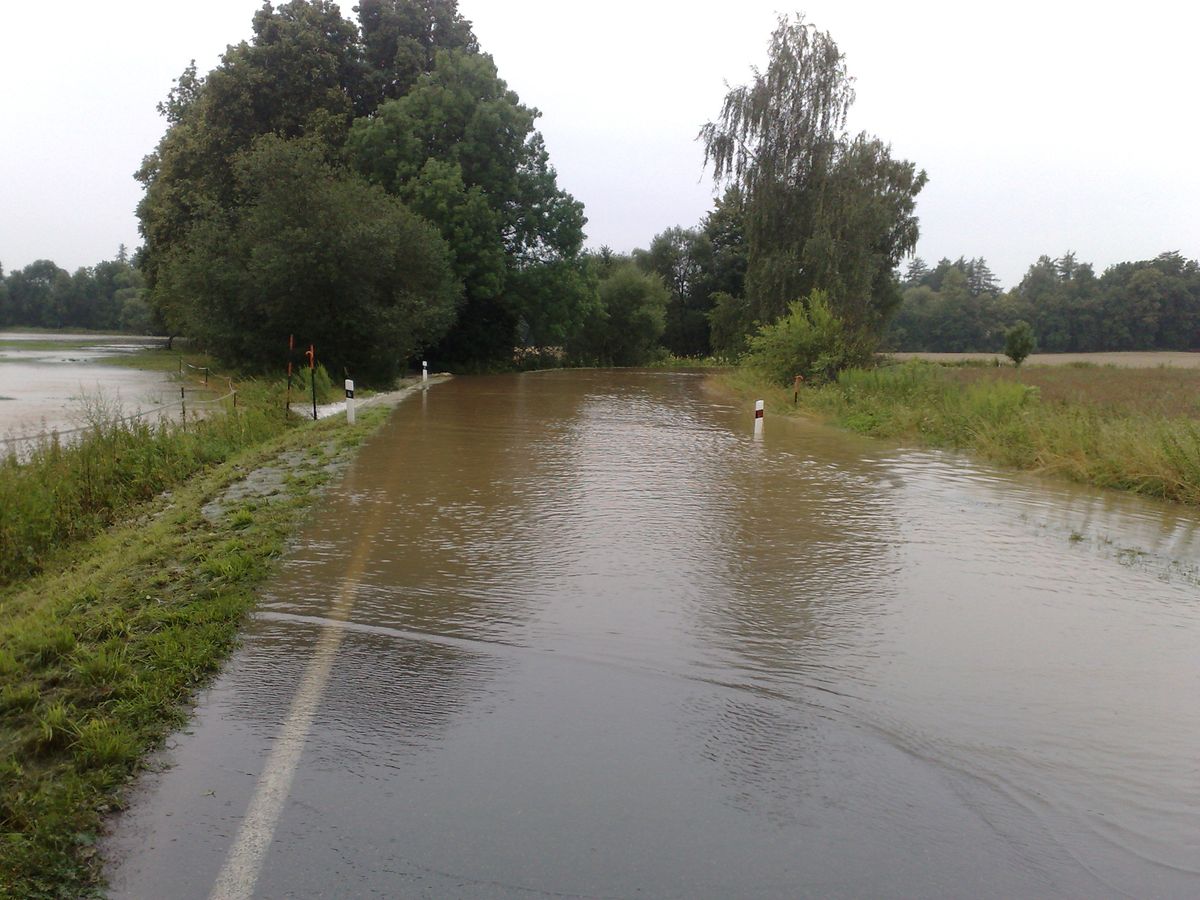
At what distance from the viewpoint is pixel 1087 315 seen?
9675 centimetres

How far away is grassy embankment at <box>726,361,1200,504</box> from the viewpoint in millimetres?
12664

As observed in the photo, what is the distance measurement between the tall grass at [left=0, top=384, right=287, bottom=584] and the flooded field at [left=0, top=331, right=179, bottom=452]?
3.08ft

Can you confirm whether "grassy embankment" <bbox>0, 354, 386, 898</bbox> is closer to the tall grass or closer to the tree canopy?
the tall grass

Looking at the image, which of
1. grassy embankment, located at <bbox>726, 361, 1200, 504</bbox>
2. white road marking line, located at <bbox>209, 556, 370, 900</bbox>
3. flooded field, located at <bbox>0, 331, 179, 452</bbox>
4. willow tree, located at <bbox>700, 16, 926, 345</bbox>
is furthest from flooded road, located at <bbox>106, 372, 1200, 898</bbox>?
willow tree, located at <bbox>700, 16, 926, 345</bbox>

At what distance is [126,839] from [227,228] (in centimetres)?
3248

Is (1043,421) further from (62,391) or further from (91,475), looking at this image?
(62,391)

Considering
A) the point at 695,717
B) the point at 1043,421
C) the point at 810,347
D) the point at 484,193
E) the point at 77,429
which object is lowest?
the point at 695,717

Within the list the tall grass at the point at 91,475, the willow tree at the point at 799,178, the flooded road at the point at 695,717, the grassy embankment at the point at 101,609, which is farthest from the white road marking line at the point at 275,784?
the willow tree at the point at 799,178

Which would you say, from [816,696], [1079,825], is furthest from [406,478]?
A: [1079,825]

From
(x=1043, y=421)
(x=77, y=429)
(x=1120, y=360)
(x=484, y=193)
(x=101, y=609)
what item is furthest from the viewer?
(x=1120, y=360)

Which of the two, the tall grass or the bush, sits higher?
the bush

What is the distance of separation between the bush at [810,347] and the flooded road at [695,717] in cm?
1847

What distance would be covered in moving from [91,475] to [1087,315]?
10285 centimetres

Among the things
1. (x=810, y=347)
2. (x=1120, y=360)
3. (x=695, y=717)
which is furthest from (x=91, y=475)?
(x=1120, y=360)
